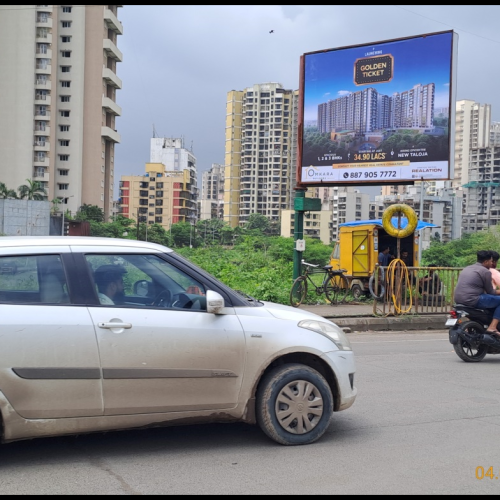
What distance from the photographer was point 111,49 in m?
90.1

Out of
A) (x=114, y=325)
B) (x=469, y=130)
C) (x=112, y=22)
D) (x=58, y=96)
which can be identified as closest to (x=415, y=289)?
(x=114, y=325)

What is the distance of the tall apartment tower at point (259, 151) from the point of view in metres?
142

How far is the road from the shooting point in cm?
446

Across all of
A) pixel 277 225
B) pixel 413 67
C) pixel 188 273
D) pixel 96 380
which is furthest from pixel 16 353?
pixel 277 225

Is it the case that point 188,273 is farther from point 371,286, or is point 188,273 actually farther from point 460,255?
point 460,255

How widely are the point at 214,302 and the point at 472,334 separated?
21.1 ft

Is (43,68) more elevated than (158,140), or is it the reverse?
(158,140)

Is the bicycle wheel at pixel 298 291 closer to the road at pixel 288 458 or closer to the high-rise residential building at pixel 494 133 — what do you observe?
the road at pixel 288 458

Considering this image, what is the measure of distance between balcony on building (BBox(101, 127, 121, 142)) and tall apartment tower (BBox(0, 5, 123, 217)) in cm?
14

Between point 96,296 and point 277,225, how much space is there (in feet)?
434

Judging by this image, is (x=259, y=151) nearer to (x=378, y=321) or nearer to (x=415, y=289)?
(x=415, y=289)

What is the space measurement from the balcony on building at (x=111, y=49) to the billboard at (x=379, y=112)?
75.6 metres

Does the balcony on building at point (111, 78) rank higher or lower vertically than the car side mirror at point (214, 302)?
higher
